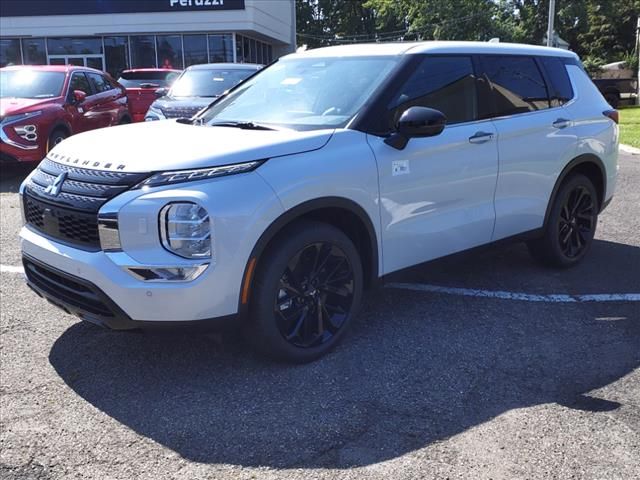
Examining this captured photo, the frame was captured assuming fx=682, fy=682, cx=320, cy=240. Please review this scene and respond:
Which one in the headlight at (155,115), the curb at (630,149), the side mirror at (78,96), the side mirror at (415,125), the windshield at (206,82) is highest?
the windshield at (206,82)

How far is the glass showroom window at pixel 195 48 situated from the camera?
3003 centimetres

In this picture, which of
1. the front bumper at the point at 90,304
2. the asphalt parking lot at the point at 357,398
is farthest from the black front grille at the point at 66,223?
the asphalt parking lot at the point at 357,398

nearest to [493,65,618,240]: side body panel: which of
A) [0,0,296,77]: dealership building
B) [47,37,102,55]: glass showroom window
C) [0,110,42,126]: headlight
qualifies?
[0,110,42,126]: headlight

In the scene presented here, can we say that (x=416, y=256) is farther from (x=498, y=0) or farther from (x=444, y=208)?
(x=498, y=0)

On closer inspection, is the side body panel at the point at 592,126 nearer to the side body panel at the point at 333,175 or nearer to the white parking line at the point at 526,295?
the white parking line at the point at 526,295

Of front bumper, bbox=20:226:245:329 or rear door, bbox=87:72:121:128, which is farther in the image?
rear door, bbox=87:72:121:128

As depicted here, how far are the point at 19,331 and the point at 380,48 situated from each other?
3042 mm

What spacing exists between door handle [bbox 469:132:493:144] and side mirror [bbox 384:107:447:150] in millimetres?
606

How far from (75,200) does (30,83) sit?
856cm

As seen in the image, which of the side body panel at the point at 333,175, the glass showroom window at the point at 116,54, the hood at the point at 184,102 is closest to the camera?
the side body panel at the point at 333,175

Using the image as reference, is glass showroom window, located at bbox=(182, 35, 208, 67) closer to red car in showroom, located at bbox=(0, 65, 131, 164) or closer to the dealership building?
the dealership building

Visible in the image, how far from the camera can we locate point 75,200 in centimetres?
354

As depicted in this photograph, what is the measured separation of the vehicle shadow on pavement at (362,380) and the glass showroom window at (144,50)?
91.8 ft

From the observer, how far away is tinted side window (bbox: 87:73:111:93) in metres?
12.3
